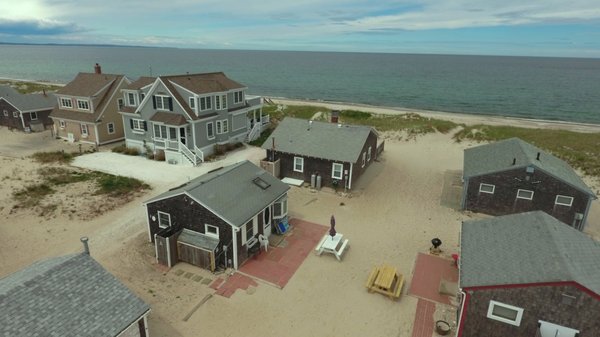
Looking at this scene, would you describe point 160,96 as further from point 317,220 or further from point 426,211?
point 426,211

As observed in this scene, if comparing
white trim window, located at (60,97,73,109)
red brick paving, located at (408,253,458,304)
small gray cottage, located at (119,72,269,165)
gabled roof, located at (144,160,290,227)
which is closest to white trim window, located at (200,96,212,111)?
small gray cottage, located at (119,72,269,165)

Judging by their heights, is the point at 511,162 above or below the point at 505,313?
above

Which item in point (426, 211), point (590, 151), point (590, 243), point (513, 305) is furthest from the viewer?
point (590, 151)

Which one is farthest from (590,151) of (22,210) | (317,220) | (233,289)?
(22,210)

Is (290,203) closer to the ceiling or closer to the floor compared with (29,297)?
closer to the floor

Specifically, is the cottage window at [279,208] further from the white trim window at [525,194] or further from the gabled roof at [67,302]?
the white trim window at [525,194]

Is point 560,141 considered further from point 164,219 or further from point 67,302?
point 67,302

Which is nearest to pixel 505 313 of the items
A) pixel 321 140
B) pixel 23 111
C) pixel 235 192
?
pixel 235 192

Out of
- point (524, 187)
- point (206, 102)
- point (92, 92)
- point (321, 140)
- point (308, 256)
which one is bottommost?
point (308, 256)
